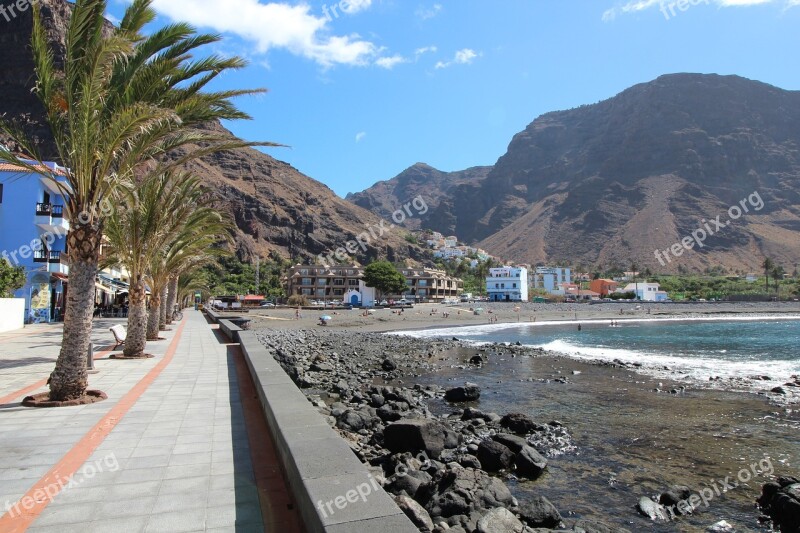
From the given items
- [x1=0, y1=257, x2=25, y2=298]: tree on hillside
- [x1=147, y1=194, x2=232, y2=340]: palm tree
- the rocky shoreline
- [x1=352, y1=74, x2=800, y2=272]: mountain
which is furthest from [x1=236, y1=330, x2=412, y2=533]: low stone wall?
[x1=352, y1=74, x2=800, y2=272]: mountain

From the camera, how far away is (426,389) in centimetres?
1452

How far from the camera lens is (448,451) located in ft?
26.9

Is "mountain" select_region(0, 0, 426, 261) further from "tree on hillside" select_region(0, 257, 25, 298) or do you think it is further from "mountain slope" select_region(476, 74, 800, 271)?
"tree on hillside" select_region(0, 257, 25, 298)

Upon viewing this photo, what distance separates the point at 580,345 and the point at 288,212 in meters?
121

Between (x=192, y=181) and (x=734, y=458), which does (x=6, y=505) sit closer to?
(x=734, y=458)

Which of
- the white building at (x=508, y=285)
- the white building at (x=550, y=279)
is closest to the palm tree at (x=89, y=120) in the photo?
the white building at (x=508, y=285)

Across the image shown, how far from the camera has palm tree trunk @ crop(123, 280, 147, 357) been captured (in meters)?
13.1

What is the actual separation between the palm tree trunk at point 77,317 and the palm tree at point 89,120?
13 millimetres

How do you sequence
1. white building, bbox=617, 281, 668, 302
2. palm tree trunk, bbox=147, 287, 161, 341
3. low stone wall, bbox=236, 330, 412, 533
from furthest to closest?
1. white building, bbox=617, 281, 668, 302
2. palm tree trunk, bbox=147, 287, 161, 341
3. low stone wall, bbox=236, 330, 412, 533

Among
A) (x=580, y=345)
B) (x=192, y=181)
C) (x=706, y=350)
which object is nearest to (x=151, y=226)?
(x=192, y=181)

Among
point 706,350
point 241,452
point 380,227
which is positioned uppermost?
point 380,227

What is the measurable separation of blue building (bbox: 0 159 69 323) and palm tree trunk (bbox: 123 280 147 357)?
15.7 metres

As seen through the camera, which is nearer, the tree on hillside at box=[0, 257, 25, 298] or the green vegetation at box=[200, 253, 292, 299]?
the tree on hillside at box=[0, 257, 25, 298]

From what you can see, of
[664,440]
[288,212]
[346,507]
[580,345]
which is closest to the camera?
[346,507]
